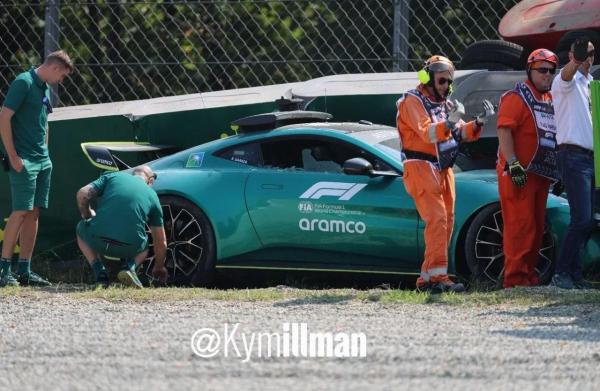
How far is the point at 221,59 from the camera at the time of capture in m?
16.1

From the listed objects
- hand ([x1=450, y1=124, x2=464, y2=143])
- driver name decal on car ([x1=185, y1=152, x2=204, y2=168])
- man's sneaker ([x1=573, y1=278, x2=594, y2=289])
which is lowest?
man's sneaker ([x1=573, y1=278, x2=594, y2=289])

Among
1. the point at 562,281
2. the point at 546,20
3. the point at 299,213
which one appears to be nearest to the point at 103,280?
the point at 299,213

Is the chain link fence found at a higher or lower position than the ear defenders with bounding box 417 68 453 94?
higher

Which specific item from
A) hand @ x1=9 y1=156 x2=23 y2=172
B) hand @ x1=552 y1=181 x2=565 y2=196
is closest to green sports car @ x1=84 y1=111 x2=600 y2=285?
hand @ x1=552 y1=181 x2=565 y2=196

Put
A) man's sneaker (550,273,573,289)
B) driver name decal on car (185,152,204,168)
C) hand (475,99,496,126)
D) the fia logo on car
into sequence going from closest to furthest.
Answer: man's sneaker (550,273,573,289)
hand (475,99,496,126)
the fia logo on car
driver name decal on car (185,152,204,168)

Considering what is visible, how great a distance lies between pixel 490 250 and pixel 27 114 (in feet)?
12.8

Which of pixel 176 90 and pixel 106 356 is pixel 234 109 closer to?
pixel 176 90

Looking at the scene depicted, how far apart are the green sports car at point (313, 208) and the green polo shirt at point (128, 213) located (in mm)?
338

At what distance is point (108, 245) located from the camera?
1128 centimetres

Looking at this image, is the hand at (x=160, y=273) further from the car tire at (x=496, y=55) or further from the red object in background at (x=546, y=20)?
the red object in background at (x=546, y=20)

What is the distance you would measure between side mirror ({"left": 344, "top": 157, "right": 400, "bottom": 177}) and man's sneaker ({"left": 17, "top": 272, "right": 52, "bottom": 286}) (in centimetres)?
268

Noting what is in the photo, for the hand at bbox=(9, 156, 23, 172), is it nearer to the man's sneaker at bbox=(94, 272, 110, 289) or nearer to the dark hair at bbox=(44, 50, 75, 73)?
the dark hair at bbox=(44, 50, 75, 73)

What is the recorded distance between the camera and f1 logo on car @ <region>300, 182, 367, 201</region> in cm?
1093

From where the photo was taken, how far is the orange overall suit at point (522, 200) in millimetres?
10477
